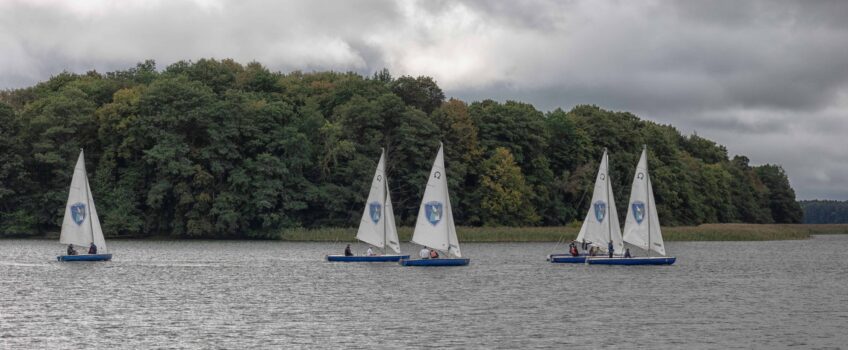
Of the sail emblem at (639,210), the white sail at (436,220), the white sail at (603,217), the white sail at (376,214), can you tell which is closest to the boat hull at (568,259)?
the white sail at (603,217)

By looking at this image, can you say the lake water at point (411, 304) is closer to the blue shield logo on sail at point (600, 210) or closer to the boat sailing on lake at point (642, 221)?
the boat sailing on lake at point (642, 221)

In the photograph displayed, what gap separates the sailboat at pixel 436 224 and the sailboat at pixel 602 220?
10.7 metres

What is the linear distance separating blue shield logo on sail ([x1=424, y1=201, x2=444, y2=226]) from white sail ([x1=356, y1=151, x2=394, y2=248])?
4.62 meters

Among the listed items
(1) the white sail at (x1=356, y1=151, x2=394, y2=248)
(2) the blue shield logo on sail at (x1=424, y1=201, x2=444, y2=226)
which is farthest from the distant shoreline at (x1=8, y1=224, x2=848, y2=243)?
(2) the blue shield logo on sail at (x1=424, y1=201, x2=444, y2=226)

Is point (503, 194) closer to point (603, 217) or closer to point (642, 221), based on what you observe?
point (603, 217)

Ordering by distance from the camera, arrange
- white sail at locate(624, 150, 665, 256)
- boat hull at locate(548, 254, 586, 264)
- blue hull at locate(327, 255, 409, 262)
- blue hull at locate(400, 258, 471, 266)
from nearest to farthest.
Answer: blue hull at locate(400, 258, 471, 266)
white sail at locate(624, 150, 665, 256)
blue hull at locate(327, 255, 409, 262)
boat hull at locate(548, 254, 586, 264)

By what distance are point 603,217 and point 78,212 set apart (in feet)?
120

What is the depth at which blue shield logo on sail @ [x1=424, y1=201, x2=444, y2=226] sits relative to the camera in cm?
7231

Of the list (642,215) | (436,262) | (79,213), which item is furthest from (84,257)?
(642,215)

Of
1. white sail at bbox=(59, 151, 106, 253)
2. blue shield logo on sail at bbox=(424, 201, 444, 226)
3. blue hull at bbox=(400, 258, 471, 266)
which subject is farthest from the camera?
white sail at bbox=(59, 151, 106, 253)

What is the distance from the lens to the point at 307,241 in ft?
390

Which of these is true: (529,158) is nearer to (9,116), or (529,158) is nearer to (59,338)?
(9,116)

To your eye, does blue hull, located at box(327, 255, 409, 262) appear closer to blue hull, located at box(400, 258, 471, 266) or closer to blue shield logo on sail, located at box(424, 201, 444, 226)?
blue hull, located at box(400, 258, 471, 266)

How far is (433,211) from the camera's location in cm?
7238
